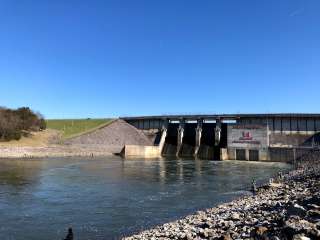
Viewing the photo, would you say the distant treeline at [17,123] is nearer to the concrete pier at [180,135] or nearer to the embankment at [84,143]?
the embankment at [84,143]

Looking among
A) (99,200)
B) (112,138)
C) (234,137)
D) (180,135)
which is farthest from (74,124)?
(99,200)

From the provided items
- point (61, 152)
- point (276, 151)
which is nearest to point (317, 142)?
point (276, 151)

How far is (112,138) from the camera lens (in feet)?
285

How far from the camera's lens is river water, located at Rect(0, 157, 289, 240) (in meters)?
20.0

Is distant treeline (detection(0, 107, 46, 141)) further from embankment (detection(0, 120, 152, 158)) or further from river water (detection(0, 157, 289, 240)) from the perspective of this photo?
river water (detection(0, 157, 289, 240))

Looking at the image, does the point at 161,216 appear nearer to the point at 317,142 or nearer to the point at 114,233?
the point at 114,233

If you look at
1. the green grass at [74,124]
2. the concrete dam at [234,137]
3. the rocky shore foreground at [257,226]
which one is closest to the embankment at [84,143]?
the concrete dam at [234,137]

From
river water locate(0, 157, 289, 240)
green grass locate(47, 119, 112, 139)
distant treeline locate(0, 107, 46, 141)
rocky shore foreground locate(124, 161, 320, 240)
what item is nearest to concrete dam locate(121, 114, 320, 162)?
green grass locate(47, 119, 112, 139)

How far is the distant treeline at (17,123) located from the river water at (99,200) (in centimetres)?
3458

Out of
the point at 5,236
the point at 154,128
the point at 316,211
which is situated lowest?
the point at 5,236

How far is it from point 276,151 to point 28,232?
185 ft

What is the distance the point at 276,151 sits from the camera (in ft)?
229

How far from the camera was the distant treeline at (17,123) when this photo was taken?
78000 millimetres

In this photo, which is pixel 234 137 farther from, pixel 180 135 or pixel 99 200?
pixel 99 200
